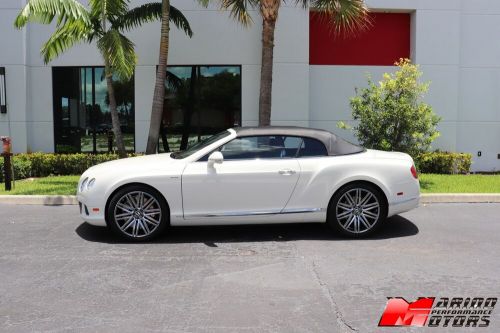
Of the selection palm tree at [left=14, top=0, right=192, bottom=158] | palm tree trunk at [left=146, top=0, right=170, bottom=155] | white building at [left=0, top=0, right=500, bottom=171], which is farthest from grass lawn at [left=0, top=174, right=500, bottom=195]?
white building at [left=0, top=0, right=500, bottom=171]

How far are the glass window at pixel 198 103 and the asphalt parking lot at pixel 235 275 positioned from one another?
22.6 ft

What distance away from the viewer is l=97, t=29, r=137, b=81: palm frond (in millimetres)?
10586

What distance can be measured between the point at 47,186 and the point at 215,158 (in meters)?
5.70

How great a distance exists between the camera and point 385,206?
662 centimetres

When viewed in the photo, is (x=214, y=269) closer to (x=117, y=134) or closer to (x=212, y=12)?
(x=117, y=134)

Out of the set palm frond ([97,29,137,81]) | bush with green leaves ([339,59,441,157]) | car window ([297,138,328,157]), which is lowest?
car window ([297,138,328,157])

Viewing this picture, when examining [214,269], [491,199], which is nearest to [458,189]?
[491,199]

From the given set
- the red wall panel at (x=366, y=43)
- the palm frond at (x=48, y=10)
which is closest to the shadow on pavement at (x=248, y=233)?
the palm frond at (x=48, y=10)

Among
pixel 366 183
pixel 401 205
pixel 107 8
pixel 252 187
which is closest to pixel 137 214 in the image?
pixel 252 187

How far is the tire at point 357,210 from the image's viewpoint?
6547mm

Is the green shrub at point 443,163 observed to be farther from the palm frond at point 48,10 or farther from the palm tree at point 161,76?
the palm frond at point 48,10

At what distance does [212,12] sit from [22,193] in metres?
7.08

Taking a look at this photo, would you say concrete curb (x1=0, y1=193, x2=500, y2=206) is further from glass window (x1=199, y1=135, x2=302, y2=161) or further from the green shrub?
glass window (x1=199, y1=135, x2=302, y2=161)

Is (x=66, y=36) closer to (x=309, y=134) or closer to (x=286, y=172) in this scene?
(x=309, y=134)
